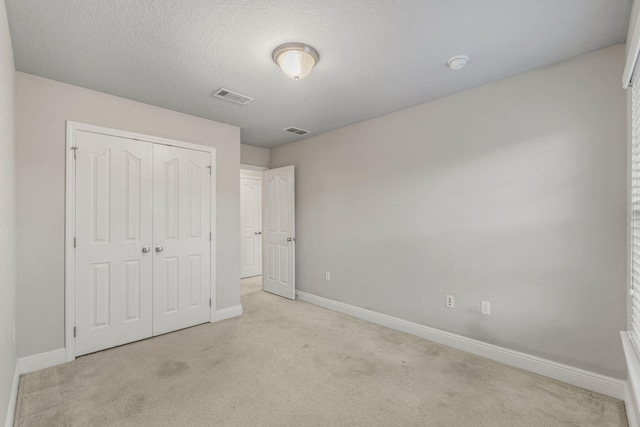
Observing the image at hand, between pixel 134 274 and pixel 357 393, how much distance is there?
2466 mm

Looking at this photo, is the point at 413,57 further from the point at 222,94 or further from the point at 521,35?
the point at 222,94

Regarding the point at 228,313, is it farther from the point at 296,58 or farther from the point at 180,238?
the point at 296,58

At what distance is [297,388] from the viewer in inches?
86.5

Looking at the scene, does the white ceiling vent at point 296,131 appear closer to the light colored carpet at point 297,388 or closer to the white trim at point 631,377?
the light colored carpet at point 297,388

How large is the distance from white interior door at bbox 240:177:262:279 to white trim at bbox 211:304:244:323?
2.39 meters

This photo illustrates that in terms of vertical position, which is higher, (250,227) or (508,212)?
(508,212)

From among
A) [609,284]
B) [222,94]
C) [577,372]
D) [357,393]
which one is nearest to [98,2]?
[222,94]

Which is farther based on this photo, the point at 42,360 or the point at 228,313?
the point at 228,313

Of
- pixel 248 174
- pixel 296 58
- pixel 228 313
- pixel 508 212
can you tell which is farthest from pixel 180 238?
pixel 508 212

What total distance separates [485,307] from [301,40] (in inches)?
107

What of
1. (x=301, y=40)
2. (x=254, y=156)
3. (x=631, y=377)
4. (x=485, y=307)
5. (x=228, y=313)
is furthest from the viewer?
(x=254, y=156)

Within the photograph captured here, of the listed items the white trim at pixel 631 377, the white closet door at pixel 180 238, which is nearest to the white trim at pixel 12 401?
the white closet door at pixel 180 238

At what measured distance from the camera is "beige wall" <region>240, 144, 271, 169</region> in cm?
482

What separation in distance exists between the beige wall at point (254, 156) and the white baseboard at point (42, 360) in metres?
3.20
